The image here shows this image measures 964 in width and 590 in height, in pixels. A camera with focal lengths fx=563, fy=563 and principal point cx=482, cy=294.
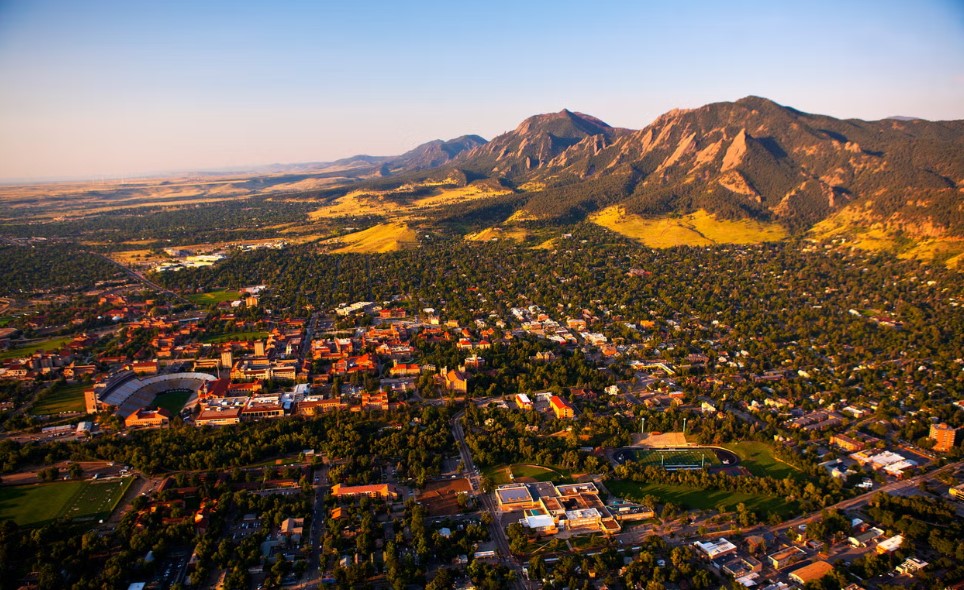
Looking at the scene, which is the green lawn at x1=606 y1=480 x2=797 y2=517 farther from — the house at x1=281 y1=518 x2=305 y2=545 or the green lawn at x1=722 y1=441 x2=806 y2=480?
the house at x1=281 y1=518 x2=305 y2=545

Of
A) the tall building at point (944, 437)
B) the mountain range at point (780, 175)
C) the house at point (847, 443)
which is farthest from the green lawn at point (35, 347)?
the mountain range at point (780, 175)

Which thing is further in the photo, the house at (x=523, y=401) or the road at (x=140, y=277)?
the road at (x=140, y=277)

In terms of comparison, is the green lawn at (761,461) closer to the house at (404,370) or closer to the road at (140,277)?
the house at (404,370)

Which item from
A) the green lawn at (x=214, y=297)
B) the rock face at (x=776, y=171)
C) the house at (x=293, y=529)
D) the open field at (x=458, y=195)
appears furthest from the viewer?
the open field at (x=458, y=195)

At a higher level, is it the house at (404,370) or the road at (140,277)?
the road at (140,277)

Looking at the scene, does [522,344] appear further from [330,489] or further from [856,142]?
[856,142]

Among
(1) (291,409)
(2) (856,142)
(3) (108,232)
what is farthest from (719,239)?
(3) (108,232)
